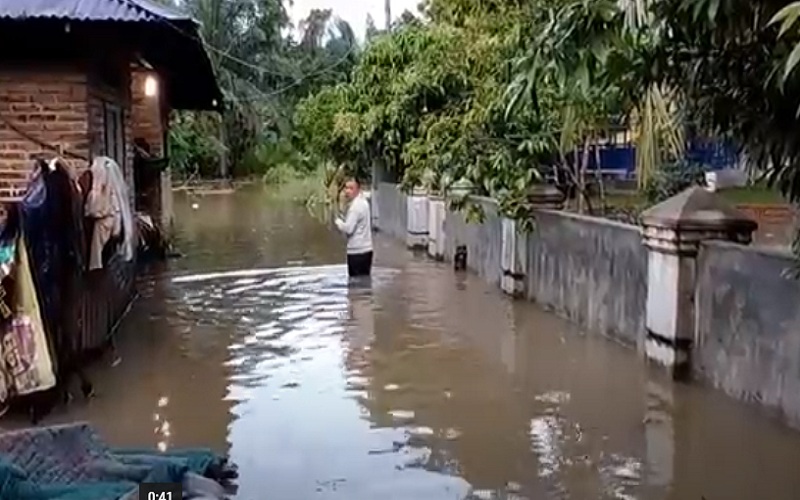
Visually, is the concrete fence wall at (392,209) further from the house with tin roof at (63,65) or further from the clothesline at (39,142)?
the clothesline at (39,142)

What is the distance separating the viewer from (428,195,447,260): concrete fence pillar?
55.5 feet

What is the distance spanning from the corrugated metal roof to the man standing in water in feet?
18.2

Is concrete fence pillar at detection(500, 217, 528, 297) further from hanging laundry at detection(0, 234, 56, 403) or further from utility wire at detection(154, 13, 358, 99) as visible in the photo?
utility wire at detection(154, 13, 358, 99)

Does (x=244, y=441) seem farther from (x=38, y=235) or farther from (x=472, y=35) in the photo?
(x=472, y=35)

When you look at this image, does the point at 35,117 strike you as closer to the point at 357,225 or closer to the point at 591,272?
the point at 591,272

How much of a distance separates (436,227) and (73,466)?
1257 centimetres

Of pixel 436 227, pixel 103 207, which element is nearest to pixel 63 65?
pixel 103 207

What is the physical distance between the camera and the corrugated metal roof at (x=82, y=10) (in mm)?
8070

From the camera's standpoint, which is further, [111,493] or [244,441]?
[244,441]

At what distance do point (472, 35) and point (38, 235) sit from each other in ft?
25.0

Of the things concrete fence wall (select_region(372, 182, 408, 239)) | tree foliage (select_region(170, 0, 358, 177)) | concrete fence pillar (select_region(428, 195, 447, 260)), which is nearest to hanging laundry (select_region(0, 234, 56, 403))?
concrete fence pillar (select_region(428, 195, 447, 260))

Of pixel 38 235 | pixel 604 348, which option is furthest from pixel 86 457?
pixel 604 348

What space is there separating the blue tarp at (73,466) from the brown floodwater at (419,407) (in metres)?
0.63

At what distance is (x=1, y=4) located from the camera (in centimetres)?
826
